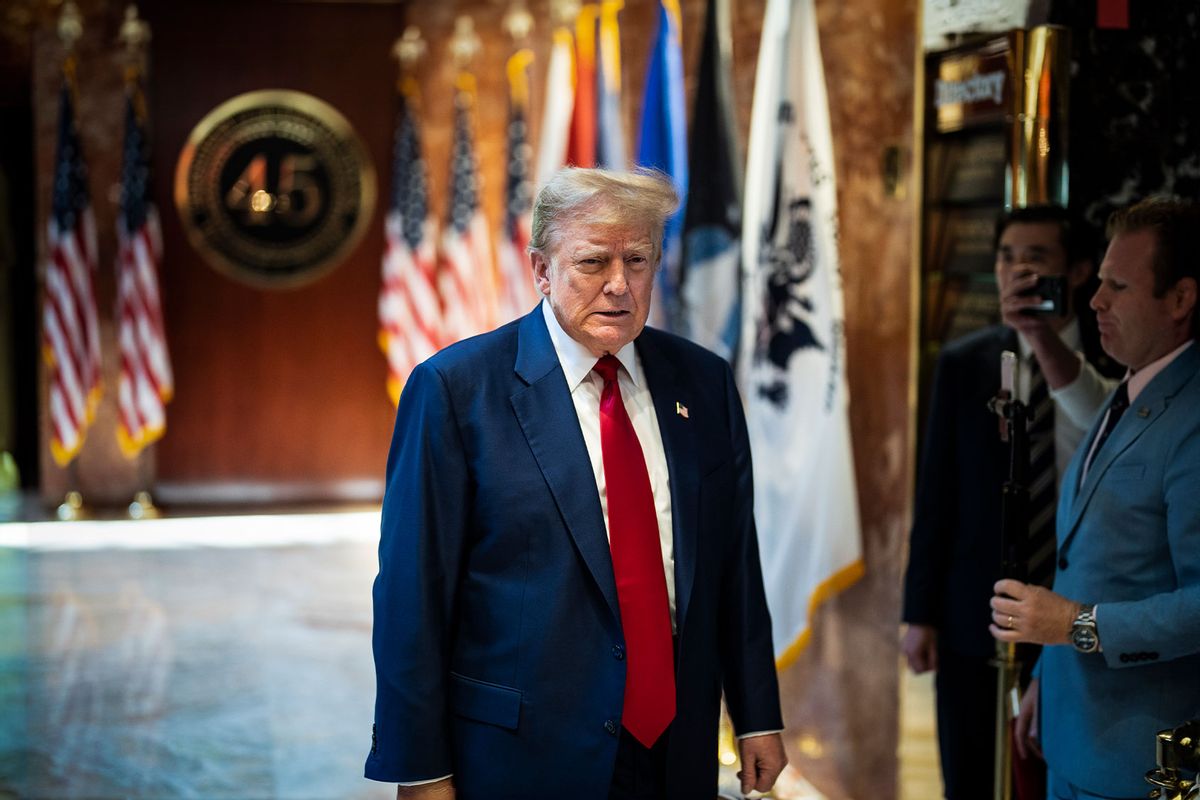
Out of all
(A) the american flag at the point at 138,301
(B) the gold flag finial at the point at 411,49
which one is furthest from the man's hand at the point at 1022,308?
(B) the gold flag finial at the point at 411,49

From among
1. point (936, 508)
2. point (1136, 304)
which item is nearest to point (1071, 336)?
point (936, 508)

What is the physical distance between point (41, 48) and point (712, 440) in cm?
809

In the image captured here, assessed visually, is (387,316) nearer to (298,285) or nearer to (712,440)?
(298,285)

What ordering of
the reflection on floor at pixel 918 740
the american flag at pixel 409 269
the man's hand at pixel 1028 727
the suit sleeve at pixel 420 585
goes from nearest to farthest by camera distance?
the suit sleeve at pixel 420 585
the man's hand at pixel 1028 727
the reflection on floor at pixel 918 740
the american flag at pixel 409 269

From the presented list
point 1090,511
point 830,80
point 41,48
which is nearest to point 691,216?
point 830,80

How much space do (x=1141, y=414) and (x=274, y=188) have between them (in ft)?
26.0

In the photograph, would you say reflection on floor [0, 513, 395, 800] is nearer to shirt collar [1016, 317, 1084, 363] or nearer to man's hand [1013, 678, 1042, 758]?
man's hand [1013, 678, 1042, 758]

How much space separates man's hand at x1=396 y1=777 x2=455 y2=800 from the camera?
6.51ft

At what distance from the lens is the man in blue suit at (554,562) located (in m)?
1.97

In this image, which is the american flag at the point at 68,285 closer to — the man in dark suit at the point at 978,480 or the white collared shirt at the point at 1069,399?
the man in dark suit at the point at 978,480

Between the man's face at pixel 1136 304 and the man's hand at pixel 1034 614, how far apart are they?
43 centimetres

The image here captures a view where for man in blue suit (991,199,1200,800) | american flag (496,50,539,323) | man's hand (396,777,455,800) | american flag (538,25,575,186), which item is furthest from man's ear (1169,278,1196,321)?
american flag (496,50,539,323)

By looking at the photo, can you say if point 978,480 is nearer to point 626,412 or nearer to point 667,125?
point 626,412

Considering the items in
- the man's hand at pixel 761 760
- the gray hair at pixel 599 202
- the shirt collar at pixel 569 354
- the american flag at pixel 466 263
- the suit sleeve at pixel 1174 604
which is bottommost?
the man's hand at pixel 761 760
